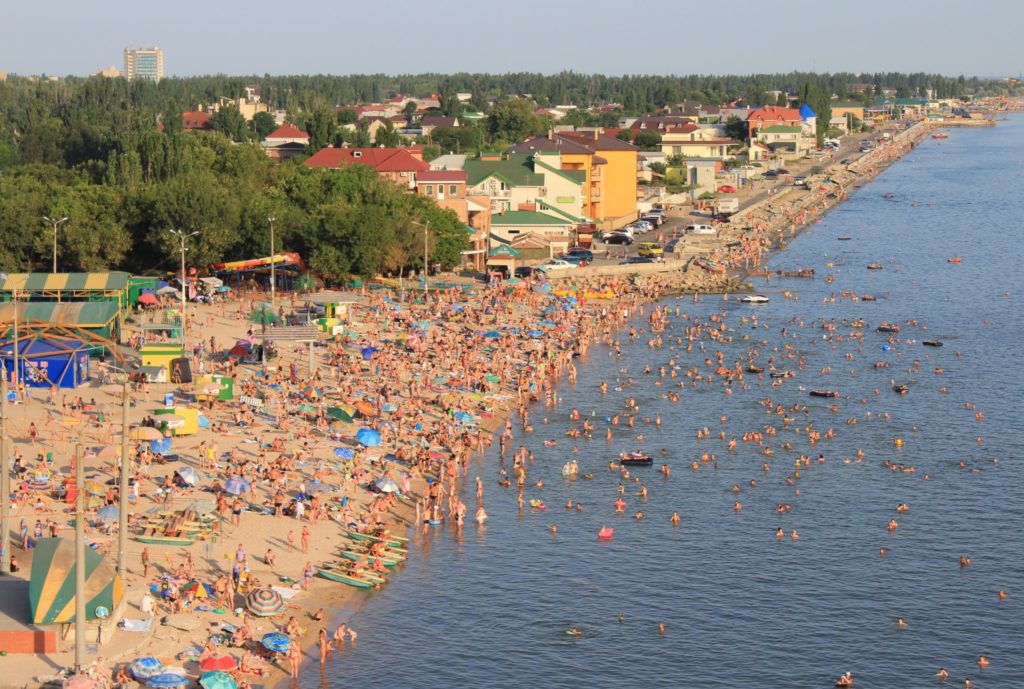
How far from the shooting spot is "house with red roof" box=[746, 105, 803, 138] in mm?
186000

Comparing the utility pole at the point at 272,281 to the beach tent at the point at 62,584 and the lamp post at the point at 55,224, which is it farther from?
the beach tent at the point at 62,584

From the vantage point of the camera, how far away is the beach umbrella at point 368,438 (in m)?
48.3

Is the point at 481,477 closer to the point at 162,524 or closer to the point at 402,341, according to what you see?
the point at 162,524

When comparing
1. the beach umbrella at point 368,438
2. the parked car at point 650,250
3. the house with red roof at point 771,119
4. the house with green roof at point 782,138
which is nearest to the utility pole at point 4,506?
the beach umbrella at point 368,438

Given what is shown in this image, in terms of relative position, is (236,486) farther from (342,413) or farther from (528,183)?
(528,183)

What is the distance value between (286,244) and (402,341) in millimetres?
16925

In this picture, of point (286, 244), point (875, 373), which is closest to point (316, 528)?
point (875, 373)

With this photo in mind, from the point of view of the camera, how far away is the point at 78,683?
2845cm

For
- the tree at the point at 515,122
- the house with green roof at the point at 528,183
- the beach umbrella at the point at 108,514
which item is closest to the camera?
the beach umbrella at the point at 108,514

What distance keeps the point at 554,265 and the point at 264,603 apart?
5465cm

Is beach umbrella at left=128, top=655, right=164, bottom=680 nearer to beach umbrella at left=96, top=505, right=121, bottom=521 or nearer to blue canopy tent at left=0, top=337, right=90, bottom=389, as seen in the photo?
beach umbrella at left=96, top=505, right=121, bottom=521

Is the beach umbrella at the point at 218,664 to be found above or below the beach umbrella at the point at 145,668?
below

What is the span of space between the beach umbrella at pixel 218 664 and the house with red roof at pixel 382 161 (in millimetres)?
62972

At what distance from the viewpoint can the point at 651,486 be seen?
1866 inches
